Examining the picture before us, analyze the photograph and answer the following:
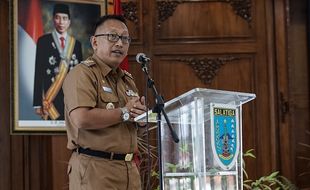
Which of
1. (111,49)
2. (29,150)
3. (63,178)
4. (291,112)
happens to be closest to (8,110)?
(29,150)

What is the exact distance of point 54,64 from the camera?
387 centimetres

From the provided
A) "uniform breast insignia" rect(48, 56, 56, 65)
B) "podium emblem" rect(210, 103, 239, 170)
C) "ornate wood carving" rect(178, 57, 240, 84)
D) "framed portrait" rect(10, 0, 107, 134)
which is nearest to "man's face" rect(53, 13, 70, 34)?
"framed portrait" rect(10, 0, 107, 134)

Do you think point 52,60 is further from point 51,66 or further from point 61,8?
point 61,8

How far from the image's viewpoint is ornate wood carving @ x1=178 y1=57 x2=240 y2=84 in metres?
4.67

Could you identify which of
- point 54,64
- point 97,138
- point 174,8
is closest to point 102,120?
point 97,138

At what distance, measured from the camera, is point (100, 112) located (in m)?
2.41

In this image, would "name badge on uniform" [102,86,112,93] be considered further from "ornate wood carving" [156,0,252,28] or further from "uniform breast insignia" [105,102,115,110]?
"ornate wood carving" [156,0,252,28]

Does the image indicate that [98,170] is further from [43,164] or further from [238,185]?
[43,164]

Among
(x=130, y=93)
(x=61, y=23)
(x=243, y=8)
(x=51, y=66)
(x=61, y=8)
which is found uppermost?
(x=243, y=8)

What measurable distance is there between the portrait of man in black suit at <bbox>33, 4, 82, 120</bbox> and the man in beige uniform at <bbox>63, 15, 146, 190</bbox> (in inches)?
50.4

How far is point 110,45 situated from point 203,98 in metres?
0.53

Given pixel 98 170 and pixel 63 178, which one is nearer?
pixel 98 170

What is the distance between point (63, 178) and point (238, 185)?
7.04ft

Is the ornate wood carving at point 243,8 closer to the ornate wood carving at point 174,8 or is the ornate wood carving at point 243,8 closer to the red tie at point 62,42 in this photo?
the ornate wood carving at point 174,8
